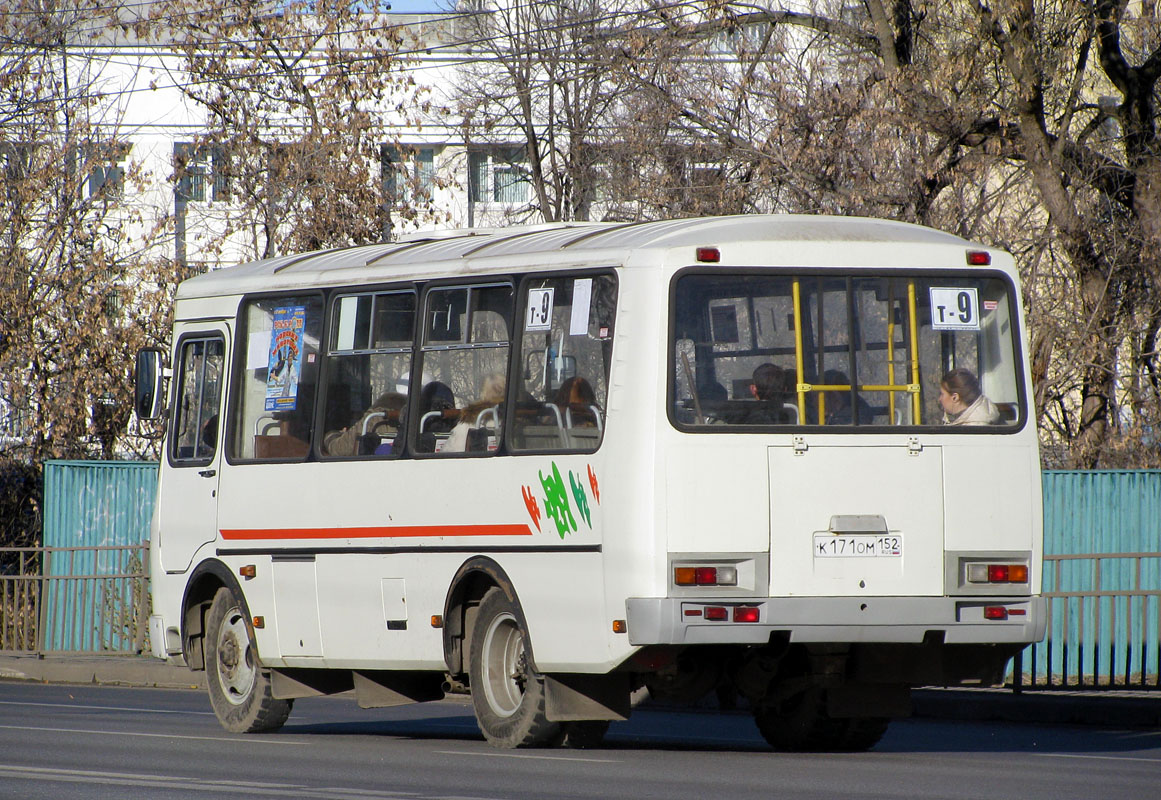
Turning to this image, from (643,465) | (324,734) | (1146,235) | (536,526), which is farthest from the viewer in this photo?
(1146,235)

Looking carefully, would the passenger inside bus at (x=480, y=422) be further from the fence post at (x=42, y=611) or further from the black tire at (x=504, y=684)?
the fence post at (x=42, y=611)

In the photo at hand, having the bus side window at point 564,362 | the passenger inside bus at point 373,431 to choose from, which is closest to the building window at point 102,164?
the passenger inside bus at point 373,431

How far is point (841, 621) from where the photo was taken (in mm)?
10273

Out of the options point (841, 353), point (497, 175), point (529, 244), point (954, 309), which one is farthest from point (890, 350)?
point (497, 175)

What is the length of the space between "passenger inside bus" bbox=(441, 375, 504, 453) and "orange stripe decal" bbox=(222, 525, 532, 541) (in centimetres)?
47

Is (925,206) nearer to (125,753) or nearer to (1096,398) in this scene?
(1096,398)

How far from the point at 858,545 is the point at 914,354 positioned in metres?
1.15

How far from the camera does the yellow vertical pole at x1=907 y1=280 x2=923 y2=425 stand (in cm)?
1072

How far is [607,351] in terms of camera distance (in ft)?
34.7

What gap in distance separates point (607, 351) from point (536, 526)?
1.07m

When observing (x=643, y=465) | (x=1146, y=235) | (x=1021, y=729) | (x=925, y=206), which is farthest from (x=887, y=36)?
(x=643, y=465)

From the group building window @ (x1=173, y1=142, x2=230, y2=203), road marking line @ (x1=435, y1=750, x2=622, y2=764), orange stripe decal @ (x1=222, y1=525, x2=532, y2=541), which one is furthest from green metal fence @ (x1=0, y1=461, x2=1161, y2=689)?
building window @ (x1=173, y1=142, x2=230, y2=203)

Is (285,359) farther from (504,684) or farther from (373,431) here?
(504,684)

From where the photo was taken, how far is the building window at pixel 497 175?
3306cm
